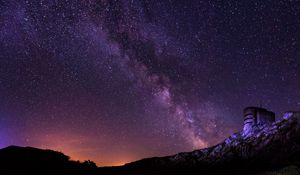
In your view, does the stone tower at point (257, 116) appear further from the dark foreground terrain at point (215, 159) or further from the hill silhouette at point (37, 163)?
the hill silhouette at point (37, 163)

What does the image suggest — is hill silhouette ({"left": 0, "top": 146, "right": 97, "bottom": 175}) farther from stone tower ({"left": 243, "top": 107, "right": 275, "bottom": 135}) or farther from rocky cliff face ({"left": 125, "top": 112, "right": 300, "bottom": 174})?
stone tower ({"left": 243, "top": 107, "right": 275, "bottom": 135})

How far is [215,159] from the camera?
656 inches

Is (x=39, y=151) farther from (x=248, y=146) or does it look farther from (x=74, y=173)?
(x=248, y=146)

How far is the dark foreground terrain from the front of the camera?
13.1 m

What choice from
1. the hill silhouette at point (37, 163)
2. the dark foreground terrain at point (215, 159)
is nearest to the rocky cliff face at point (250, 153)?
the dark foreground terrain at point (215, 159)

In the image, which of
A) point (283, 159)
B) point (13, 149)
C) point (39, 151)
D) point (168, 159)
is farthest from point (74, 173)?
point (283, 159)

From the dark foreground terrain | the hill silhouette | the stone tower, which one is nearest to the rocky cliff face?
the dark foreground terrain

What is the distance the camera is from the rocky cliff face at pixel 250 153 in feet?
42.5

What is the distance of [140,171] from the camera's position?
16297mm

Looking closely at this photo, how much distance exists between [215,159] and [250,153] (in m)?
2.10

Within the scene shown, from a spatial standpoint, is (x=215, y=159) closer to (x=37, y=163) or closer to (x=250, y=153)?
(x=250, y=153)

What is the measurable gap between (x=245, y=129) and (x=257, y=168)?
6.20 m

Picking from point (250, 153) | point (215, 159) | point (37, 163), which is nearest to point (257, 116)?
point (250, 153)

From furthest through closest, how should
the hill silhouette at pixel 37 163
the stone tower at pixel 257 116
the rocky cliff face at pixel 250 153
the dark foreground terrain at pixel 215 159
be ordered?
1. the stone tower at pixel 257 116
2. the hill silhouette at pixel 37 163
3. the dark foreground terrain at pixel 215 159
4. the rocky cliff face at pixel 250 153
